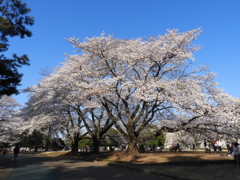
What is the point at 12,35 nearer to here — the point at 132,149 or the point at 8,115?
the point at 132,149

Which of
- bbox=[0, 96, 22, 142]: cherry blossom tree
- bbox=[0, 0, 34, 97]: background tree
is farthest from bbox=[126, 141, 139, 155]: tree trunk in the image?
bbox=[0, 96, 22, 142]: cherry blossom tree

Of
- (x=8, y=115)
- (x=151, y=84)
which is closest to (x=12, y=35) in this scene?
(x=151, y=84)

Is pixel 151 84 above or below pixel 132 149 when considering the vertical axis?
above

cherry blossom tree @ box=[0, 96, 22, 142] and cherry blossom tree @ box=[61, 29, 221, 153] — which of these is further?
cherry blossom tree @ box=[0, 96, 22, 142]

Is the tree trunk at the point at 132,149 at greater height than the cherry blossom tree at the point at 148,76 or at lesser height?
lesser

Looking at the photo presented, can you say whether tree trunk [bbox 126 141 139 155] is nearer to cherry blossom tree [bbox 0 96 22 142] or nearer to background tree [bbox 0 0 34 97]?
background tree [bbox 0 0 34 97]

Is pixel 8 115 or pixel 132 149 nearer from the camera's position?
pixel 132 149

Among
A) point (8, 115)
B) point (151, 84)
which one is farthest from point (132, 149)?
point (8, 115)

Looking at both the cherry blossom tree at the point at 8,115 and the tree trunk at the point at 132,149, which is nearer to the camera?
the tree trunk at the point at 132,149

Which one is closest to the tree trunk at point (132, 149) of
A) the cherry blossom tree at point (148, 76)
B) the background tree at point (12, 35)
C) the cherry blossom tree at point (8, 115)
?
the cherry blossom tree at point (148, 76)

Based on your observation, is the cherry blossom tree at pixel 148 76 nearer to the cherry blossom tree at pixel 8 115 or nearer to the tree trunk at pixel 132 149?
the tree trunk at pixel 132 149

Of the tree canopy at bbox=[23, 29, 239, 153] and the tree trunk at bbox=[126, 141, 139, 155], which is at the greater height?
the tree canopy at bbox=[23, 29, 239, 153]

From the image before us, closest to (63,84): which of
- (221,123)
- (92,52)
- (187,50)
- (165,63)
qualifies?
(92,52)

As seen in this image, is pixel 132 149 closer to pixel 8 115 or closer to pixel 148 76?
pixel 148 76
